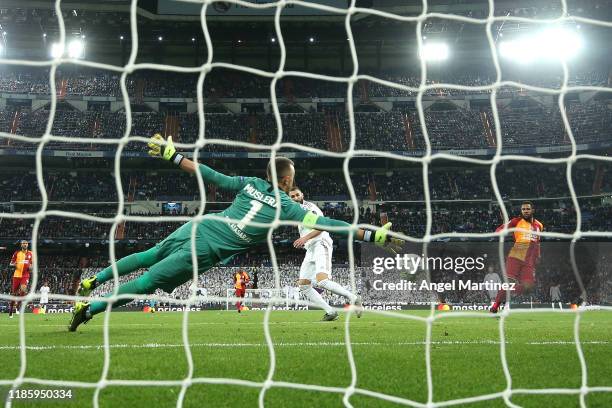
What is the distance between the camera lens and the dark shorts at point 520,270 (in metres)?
9.89

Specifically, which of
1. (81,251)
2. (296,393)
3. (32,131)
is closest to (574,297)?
(296,393)

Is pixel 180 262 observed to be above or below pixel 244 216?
below

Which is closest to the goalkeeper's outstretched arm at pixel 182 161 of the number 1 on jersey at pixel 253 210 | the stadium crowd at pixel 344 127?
the number 1 on jersey at pixel 253 210

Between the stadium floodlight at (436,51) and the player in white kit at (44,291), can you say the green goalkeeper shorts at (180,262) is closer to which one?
the player in white kit at (44,291)

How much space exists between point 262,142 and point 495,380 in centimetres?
2866

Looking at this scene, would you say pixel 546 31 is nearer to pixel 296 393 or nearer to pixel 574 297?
pixel 574 297

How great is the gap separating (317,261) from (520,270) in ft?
11.4

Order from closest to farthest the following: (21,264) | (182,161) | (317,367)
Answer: (317,367) < (182,161) < (21,264)

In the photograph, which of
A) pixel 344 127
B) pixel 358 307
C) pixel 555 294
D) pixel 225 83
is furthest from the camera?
pixel 225 83

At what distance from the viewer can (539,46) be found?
31.8 m

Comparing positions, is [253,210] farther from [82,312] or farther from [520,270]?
[520,270]

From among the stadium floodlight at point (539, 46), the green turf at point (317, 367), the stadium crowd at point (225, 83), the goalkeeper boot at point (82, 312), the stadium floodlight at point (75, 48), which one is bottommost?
the green turf at point (317, 367)

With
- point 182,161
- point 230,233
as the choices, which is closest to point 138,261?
point 230,233

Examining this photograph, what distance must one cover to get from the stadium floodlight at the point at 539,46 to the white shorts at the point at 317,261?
86.4 ft
